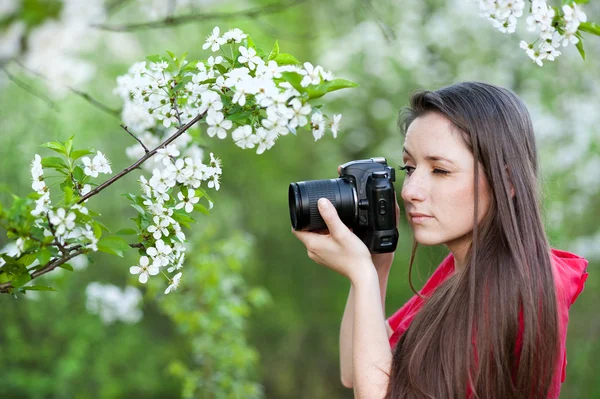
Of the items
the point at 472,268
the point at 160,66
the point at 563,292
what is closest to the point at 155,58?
the point at 160,66

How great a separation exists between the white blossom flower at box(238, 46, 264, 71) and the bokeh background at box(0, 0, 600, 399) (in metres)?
1.89

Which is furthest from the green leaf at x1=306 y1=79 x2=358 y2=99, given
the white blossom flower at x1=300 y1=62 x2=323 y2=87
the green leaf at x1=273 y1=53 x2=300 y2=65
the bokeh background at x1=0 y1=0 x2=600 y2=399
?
the bokeh background at x1=0 y1=0 x2=600 y2=399

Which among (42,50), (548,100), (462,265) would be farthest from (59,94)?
(462,265)

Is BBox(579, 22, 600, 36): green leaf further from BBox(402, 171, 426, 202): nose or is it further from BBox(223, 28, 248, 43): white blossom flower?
BBox(223, 28, 248, 43): white blossom flower

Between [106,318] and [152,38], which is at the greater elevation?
[152,38]

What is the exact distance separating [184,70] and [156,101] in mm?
100

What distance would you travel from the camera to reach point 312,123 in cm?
117

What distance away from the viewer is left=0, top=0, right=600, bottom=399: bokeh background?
3268 millimetres

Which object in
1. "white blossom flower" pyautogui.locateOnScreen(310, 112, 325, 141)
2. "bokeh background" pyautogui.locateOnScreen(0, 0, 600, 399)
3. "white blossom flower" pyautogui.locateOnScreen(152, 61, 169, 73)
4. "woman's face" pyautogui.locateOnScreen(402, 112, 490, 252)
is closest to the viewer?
"white blossom flower" pyautogui.locateOnScreen(310, 112, 325, 141)

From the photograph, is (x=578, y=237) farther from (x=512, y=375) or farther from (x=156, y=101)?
(x=156, y=101)

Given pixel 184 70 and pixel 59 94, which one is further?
pixel 59 94

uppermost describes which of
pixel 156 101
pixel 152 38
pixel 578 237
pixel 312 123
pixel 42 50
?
pixel 152 38

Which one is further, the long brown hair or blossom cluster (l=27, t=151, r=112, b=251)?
the long brown hair

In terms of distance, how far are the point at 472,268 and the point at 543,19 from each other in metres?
0.48
